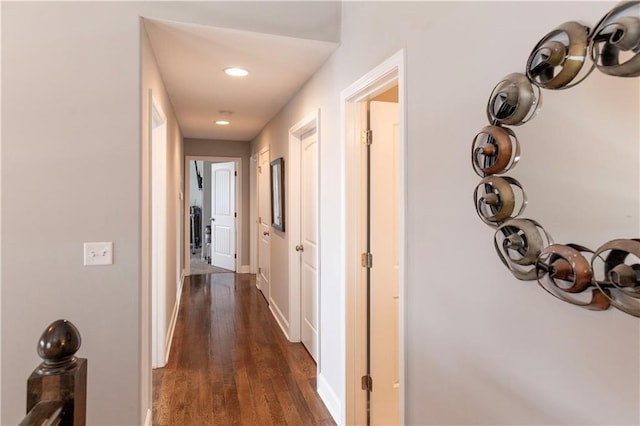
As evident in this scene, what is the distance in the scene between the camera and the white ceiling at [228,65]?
2258 mm

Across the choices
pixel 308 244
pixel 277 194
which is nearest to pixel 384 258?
pixel 308 244

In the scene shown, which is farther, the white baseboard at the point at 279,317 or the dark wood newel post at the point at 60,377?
the white baseboard at the point at 279,317

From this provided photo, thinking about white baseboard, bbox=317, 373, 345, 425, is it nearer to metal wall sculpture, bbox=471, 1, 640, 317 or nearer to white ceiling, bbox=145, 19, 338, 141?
metal wall sculpture, bbox=471, 1, 640, 317

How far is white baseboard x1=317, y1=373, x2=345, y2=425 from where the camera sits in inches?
93.3

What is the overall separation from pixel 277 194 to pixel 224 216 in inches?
131

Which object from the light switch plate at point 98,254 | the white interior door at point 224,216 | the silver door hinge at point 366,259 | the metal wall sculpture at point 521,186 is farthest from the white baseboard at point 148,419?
the white interior door at point 224,216

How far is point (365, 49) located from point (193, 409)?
2429 millimetres

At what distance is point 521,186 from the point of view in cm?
103

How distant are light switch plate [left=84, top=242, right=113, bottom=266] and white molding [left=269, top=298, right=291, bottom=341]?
2224 mm

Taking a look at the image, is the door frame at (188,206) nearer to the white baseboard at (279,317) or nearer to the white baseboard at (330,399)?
the white baseboard at (279,317)

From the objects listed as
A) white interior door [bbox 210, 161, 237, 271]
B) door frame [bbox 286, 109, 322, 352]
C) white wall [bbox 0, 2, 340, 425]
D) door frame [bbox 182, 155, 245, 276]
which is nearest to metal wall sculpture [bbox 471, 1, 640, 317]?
white wall [bbox 0, 2, 340, 425]

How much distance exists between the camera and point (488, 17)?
3.79ft

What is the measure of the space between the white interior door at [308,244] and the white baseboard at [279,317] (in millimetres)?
262

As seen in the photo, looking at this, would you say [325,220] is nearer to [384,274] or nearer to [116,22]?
[384,274]
